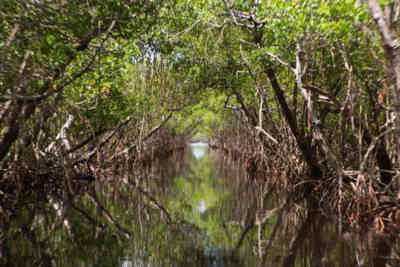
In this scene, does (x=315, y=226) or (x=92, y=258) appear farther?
(x=315, y=226)

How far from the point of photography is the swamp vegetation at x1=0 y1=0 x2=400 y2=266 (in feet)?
9.45

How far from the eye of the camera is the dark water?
2.74 m

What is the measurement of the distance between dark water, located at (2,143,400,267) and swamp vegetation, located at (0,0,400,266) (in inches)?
0.8

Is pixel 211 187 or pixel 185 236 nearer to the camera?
pixel 185 236

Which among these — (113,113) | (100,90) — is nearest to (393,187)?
(100,90)

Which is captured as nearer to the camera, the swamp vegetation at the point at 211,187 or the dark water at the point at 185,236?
the dark water at the point at 185,236

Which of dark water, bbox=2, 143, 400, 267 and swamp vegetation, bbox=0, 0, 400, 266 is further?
swamp vegetation, bbox=0, 0, 400, 266

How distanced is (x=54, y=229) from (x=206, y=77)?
4743mm

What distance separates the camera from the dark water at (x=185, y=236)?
2742mm

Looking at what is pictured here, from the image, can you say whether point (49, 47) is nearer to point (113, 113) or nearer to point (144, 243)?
point (144, 243)

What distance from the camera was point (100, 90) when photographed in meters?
5.70

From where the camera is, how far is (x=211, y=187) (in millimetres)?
7449

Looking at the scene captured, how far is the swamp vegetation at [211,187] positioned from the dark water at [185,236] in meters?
0.02

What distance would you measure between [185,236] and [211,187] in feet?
13.0
